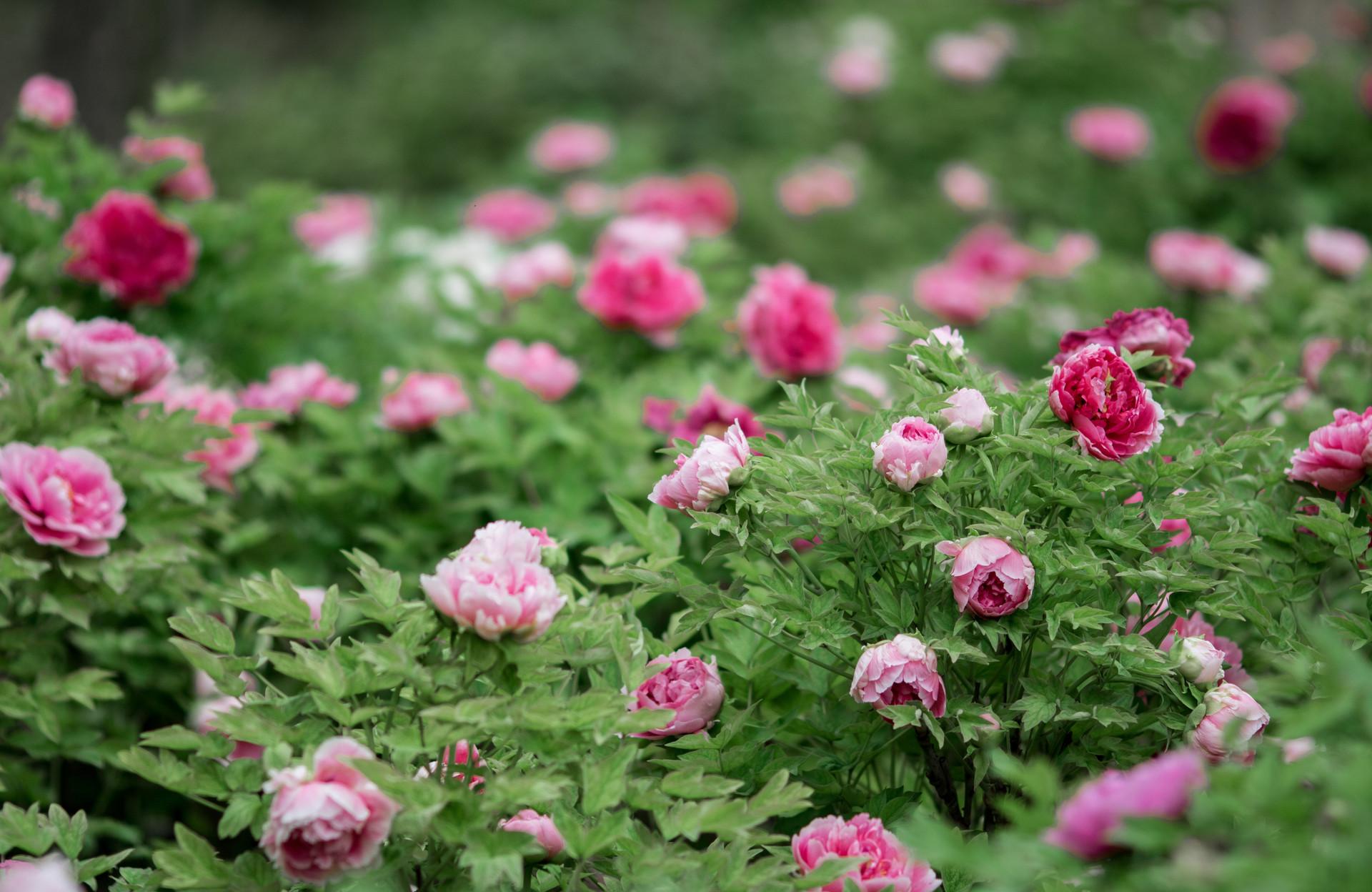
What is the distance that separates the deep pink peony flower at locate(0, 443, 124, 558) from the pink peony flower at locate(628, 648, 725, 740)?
2.81 feet

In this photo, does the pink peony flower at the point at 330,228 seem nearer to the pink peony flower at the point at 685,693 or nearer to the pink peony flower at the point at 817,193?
the pink peony flower at the point at 817,193

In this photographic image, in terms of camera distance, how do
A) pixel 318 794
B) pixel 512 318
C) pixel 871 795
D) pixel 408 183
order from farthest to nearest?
1. pixel 408 183
2. pixel 512 318
3. pixel 871 795
4. pixel 318 794

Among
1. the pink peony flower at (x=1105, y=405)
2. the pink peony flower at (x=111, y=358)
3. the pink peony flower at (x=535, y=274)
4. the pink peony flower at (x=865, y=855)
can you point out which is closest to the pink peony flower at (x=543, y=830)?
the pink peony flower at (x=865, y=855)

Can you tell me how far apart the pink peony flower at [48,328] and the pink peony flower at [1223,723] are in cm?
182

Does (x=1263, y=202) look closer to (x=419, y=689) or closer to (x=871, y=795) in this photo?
(x=871, y=795)

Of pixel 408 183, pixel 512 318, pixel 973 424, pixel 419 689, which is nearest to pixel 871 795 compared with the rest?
pixel 973 424

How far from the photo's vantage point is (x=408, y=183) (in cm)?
Result: 704

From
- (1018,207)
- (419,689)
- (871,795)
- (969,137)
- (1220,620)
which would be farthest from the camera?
(969,137)

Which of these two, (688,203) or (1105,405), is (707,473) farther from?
(688,203)

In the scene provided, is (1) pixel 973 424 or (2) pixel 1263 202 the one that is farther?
(2) pixel 1263 202

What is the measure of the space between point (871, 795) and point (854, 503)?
455 millimetres

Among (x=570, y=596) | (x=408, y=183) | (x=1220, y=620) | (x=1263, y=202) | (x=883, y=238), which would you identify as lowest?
(x=408, y=183)

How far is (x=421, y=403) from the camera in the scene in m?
2.23

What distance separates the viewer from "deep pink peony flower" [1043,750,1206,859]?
3.14ft
